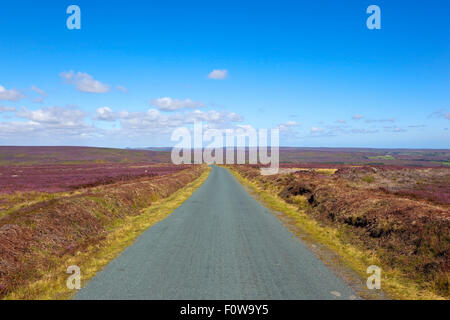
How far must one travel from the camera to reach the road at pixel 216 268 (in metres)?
5.75

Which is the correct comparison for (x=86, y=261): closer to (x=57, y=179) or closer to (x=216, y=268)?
(x=216, y=268)

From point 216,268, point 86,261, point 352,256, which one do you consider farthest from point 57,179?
point 352,256

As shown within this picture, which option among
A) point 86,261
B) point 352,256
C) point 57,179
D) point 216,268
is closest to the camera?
point 216,268

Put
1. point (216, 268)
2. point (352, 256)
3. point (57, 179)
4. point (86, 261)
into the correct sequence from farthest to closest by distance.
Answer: point (57, 179)
point (352, 256)
point (86, 261)
point (216, 268)

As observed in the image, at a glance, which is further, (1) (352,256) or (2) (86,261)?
(1) (352,256)

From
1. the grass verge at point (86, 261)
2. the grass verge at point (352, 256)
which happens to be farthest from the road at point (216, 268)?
the grass verge at point (352, 256)

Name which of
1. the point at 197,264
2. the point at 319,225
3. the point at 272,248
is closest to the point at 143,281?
the point at 197,264

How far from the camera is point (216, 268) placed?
23.4 ft

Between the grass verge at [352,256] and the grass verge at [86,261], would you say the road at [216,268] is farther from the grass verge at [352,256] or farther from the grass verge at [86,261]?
the grass verge at [352,256]

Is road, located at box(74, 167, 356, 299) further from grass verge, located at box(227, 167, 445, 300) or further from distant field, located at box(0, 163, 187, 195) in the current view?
distant field, located at box(0, 163, 187, 195)

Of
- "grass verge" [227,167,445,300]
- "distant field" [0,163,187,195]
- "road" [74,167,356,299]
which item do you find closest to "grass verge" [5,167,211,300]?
"road" [74,167,356,299]

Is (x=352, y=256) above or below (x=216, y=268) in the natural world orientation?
below

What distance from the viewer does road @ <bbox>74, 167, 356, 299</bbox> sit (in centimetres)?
575
